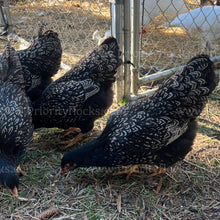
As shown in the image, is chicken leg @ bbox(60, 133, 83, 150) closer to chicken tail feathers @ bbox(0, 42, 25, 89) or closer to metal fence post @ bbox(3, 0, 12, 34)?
chicken tail feathers @ bbox(0, 42, 25, 89)

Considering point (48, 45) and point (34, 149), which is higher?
point (48, 45)

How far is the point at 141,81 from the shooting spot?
11.4 ft

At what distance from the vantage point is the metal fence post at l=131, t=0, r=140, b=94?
2.98 m

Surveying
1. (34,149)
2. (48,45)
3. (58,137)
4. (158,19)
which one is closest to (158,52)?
(158,19)

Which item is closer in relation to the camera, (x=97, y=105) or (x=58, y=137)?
(x=97, y=105)

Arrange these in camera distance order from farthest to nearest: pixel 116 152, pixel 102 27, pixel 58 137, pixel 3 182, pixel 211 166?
1. pixel 102 27
2. pixel 58 137
3. pixel 211 166
4. pixel 116 152
5. pixel 3 182

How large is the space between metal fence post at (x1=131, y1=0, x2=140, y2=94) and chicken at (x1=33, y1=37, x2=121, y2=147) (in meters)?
0.33

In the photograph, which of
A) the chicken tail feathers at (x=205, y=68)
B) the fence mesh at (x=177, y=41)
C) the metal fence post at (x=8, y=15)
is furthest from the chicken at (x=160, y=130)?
the metal fence post at (x=8, y=15)

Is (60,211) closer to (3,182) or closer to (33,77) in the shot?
(3,182)

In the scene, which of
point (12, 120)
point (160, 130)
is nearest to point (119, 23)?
point (160, 130)

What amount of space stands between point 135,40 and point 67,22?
3072mm

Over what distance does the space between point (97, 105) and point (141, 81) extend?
2.84ft

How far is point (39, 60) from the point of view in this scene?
131 inches

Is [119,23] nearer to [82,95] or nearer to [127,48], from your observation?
Result: [127,48]
